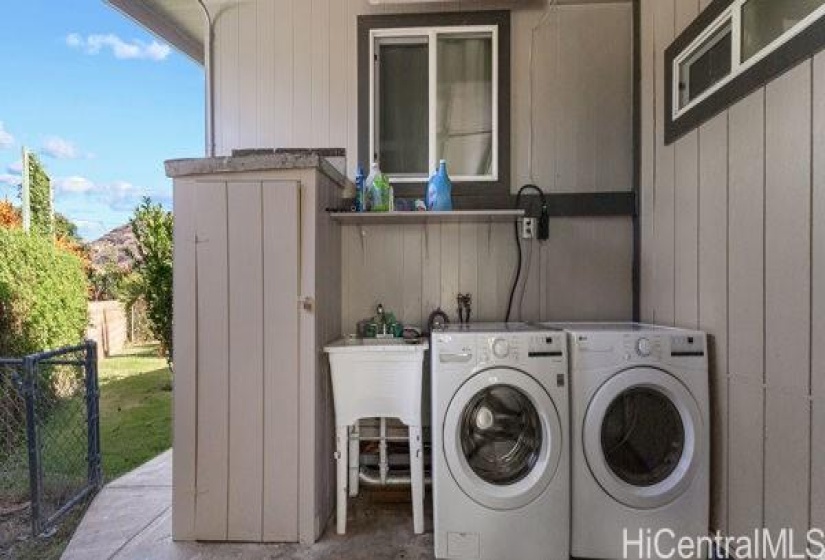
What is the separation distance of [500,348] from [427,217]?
102cm

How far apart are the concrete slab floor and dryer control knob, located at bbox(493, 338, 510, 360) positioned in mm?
983

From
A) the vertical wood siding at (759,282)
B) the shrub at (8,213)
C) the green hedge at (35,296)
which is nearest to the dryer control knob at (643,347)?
the vertical wood siding at (759,282)

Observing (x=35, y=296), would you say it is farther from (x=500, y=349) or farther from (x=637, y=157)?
(x=637, y=157)

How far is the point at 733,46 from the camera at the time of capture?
5.61ft

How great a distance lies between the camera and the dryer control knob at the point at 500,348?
185 cm

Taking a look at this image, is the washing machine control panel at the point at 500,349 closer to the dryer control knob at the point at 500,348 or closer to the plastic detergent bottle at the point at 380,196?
the dryer control knob at the point at 500,348

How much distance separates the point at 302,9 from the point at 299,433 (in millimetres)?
2615

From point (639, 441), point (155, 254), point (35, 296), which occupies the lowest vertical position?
point (639, 441)

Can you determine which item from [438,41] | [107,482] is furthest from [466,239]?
[107,482]

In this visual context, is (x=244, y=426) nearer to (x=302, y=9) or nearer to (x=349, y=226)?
(x=349, y=226)

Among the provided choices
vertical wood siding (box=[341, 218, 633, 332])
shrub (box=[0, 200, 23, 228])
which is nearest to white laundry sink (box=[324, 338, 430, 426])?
vertical wood siding (box=[341, 218, 633, 332])

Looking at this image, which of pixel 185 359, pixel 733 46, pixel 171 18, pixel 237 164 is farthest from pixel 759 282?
pixel 171 18

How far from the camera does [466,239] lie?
2684mm

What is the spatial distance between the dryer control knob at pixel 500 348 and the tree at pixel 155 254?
314 centimetres
